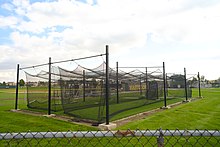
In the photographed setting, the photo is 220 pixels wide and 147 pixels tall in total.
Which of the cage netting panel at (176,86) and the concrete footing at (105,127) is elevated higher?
the cage netting panel at (176,86)

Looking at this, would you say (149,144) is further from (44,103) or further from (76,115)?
(44,103)

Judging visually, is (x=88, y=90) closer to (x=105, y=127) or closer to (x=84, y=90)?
(x=84, y=90)

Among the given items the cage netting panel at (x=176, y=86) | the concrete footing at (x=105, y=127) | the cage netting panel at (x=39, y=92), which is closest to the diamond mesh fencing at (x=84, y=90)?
the cage netting panel at (x=39, y=92)

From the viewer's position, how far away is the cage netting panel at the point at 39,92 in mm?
9484

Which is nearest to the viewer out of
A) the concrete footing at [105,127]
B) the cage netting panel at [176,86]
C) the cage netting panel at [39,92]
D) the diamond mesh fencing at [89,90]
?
the concrete footing at [105,127]

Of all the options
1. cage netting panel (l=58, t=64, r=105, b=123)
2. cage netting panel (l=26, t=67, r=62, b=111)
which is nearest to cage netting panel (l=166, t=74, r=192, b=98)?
cage netting panel (l=58, t=64, r=105, b=123)

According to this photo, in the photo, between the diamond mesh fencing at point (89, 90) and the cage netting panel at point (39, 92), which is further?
the cage netting panel at point (39, 92)

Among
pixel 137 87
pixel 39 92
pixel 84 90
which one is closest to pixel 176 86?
pixel 137 87

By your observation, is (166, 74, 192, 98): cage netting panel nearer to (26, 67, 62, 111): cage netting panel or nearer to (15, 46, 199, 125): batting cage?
(15, 46, 199, 125): batting cage

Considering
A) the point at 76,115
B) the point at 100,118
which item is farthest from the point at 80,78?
the point at 100,118

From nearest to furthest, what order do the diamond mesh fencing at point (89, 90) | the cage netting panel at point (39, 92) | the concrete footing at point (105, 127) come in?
the concrete footing at point (105, 127), the diamond mesh fencing at point (89, 90), the cage netting panel at point (39, 92)

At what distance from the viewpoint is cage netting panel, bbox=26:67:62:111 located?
9.48 meters

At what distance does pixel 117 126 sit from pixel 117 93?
16.2ft

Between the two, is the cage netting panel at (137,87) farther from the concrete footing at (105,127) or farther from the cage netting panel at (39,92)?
the concrete footing at (105,127)
